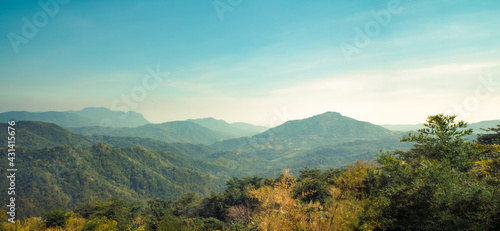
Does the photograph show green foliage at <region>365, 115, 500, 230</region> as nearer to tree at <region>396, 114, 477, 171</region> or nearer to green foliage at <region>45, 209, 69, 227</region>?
tree at <region>396, 114, 477, 171</region>

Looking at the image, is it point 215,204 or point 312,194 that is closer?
point 312,194

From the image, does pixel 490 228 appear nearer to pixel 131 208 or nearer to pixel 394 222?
pixel 394 222

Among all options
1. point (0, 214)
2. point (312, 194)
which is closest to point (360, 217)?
point (312, 194)

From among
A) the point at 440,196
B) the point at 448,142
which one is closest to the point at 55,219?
the point at 440,196

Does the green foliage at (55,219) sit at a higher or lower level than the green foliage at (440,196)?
lower

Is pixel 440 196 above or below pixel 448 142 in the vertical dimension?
below

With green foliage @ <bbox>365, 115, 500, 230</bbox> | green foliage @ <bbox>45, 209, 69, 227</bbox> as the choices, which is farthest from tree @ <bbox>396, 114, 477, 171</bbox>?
green foliage @ <bbox>45, 209, 69, 227</bbox>

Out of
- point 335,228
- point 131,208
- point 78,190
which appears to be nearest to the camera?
point 335,228

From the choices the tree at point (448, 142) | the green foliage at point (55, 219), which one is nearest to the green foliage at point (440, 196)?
the tree at point (448, 142)

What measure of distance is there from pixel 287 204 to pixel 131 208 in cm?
6598

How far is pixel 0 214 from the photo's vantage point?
77.9ft

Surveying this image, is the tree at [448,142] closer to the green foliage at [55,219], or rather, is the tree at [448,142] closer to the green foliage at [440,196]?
the green foliage at [440,196]

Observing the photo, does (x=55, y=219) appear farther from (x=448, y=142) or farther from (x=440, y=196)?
(x=448, y=142)

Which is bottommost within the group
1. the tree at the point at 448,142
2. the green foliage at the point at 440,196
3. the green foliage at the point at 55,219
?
the green foliage at the point at 55,219
